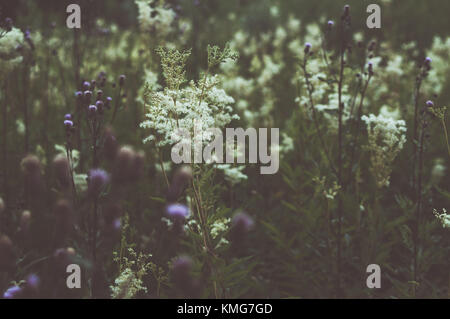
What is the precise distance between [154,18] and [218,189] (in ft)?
4.63

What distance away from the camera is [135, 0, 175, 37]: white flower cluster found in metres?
3.45

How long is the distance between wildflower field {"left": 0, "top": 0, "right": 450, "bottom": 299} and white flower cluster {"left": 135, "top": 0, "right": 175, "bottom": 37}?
0.05ft

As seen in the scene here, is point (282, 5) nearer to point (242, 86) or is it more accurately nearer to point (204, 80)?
point (242, 86)

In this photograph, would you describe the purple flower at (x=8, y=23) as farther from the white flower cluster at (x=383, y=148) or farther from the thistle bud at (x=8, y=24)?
the white flower cluster at (x=383, y=148)

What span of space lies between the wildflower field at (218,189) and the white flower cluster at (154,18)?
0.6 inches

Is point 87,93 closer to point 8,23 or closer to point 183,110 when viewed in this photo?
point 183,110

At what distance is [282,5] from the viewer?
10.6 m

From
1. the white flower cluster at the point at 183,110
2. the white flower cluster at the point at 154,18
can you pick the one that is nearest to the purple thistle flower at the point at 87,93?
the white flower cluster at the point at 183,110

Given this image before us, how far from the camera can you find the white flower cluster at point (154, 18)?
345 centimetres

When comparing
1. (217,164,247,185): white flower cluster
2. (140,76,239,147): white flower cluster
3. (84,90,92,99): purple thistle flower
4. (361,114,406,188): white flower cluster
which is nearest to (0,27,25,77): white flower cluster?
(84,90,92,99): purple thistle flower

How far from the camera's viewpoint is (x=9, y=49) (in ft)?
9.45

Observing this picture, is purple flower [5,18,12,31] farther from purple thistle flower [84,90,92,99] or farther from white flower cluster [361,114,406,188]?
white flower cluster [361,114,406,188]

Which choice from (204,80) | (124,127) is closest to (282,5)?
(124,127)
